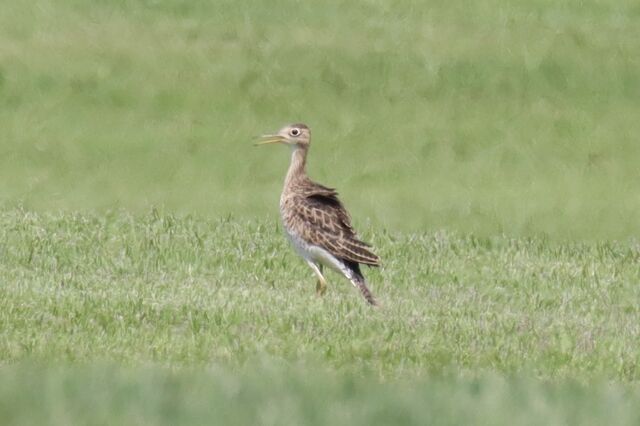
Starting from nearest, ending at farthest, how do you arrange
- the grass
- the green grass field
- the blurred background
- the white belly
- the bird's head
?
the grass < the green grass field < the white belly < the bird's head < the blurred background

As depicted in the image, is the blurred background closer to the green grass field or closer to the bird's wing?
the green grass field

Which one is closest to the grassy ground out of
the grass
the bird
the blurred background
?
the grass

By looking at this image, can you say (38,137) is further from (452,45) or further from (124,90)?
(452,45)

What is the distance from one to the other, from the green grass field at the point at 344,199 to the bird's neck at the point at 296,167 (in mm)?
965

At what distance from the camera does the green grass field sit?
8.69 metres

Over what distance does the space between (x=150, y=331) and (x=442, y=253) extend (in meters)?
5.49

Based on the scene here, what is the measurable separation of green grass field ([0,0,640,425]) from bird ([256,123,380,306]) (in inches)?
13.6

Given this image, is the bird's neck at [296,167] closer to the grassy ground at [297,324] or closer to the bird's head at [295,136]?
the bird's head at [295,136]

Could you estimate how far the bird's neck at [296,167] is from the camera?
50.9ft

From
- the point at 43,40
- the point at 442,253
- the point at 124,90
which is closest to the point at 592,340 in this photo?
the point at 442,253

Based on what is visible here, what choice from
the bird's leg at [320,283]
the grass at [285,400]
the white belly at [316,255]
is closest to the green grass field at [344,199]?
the grass at [285,400]

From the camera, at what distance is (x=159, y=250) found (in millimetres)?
16656

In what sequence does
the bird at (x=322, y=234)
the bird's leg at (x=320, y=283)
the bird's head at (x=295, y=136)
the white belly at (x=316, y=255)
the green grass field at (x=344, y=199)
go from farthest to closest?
1. the bird's head at (x=295, y=136)
2. the bird's leg at (x=320, y=283)
3. the white belly at (x=316, y=255)
4. the bird at (x=322, y=234)
5. the green grass field at (x=344, y=199)

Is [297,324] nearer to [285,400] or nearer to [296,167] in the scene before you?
[296,167]
